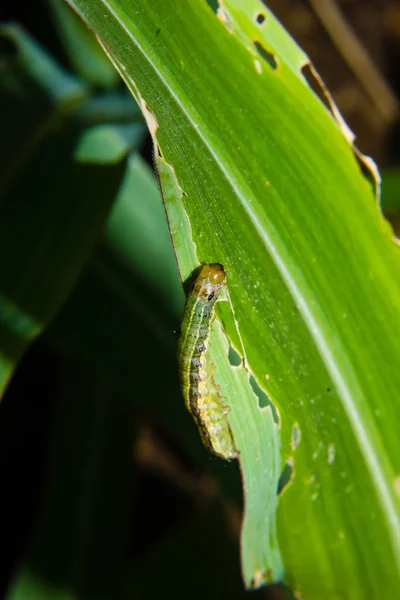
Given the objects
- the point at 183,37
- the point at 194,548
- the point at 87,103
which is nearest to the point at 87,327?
the point at 87,103

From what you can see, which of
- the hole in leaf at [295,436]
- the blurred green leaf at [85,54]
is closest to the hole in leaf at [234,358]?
the hole in leaf at [295,436]

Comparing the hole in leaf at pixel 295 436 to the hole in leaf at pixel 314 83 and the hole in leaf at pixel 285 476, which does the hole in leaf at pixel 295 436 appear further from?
the hole in leaf at pixel 314 83

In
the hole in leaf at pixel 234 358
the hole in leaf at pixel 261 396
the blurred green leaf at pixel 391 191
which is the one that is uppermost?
the hole in leaf at pixel 234 358

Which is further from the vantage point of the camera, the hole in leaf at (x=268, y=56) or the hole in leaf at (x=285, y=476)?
the hole in leaf at (x=285, y=476)

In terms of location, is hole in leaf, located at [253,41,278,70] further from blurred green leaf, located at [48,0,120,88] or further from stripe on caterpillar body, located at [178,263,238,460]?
blurred green leaf, located at [48,0,120,88]

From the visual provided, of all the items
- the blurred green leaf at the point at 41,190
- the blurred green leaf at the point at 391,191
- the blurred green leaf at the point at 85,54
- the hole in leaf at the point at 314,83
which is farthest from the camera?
the blurred green leaf at the point at 85,54

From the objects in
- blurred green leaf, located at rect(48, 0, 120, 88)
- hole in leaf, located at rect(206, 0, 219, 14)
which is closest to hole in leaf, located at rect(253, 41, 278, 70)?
hole in leaf, located at rect(206, 0, 219, 14)

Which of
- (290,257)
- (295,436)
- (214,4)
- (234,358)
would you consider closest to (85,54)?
(214,4)
